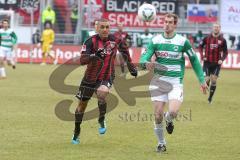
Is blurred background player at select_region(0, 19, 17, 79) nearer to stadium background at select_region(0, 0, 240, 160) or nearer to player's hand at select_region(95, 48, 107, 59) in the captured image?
stadium background at select_region(0, 0, 240, 160)

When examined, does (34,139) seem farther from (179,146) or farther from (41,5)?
(41,5)

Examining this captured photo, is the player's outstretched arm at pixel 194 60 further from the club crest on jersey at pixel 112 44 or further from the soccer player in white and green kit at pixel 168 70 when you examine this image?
the club crest on jersey at pixel 112 44

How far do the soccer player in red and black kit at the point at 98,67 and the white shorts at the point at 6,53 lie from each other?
17.7 metres

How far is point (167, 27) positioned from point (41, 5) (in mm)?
31479

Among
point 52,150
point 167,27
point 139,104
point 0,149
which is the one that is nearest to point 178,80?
point 167,27

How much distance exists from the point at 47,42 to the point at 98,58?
2645 cm

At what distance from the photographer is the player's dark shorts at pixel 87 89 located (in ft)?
42.3

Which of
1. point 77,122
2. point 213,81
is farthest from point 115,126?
point 213,81

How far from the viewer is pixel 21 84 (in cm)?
2680

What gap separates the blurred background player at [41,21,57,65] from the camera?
39000 millimetres
